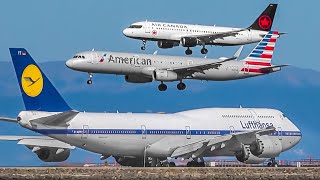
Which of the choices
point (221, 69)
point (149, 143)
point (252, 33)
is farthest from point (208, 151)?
point (252, 33)

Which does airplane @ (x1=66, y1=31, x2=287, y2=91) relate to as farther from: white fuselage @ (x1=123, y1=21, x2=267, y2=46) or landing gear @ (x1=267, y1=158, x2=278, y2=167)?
landing gear @ (x1=267, y1=158, x2=278, y2=167)

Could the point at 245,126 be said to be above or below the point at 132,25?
below

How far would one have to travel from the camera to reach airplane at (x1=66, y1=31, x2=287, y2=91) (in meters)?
139

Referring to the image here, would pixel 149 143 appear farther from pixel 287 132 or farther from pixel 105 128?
pixel 287 132

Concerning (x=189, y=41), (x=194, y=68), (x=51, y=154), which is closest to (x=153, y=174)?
(x=51, y=154)

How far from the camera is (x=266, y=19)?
165500 mm

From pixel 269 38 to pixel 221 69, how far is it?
16876 millimetres

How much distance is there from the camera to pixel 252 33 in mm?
158000

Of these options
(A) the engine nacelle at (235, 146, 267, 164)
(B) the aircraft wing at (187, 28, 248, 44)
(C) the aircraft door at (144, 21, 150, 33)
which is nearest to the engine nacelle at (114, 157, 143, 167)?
(A) the engine nacelle at (235, 146, 267, 164)

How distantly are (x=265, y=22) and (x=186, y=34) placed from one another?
59.6 feet

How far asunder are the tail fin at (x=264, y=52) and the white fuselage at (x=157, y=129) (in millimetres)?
30412

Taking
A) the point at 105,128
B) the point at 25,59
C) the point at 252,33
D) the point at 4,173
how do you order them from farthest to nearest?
the point at 252,33 < the point at 105,128 < the point at 25,59 < the point at 4,173

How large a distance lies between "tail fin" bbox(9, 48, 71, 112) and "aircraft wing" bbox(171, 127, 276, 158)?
13782mm

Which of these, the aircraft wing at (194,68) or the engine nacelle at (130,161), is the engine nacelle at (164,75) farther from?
the engine nacelle at (130,161)
